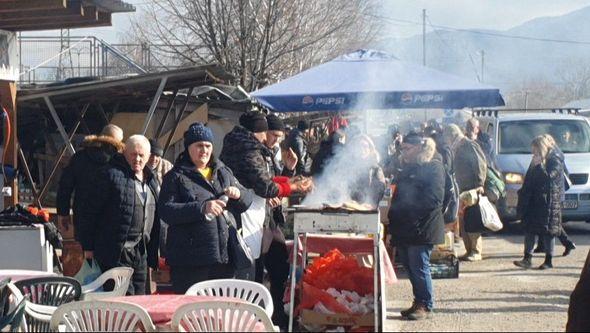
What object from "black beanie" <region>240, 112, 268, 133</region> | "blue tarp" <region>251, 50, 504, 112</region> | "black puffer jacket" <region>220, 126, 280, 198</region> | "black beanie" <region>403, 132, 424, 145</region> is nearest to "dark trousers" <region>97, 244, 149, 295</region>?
"black puffer jacket" <region>220, 126, 280, 198</region>

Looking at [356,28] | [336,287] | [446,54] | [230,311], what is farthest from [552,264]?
[356,28]

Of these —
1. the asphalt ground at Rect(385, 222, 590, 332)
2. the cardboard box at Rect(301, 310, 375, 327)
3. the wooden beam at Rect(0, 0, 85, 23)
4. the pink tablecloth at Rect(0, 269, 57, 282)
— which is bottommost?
the asphalt ground at Rect(385, 222, 590, 332)

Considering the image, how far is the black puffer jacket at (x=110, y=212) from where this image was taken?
7.47 meters

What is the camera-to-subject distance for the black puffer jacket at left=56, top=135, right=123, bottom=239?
7844 mm

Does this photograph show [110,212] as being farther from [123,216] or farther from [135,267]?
[135,267]

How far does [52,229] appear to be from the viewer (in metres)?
8.84

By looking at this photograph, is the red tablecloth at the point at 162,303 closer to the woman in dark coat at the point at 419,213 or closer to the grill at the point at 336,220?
the grill at the point at 336,220

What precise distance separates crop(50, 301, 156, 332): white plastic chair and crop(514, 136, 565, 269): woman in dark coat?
7224mm

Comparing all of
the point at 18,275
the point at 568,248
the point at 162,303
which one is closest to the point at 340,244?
the point at 162,303

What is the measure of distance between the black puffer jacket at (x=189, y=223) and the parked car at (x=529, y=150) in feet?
28.4

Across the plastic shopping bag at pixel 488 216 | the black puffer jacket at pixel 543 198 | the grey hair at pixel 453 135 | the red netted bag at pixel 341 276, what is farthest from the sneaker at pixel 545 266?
the red netted bag at pixel 341 276

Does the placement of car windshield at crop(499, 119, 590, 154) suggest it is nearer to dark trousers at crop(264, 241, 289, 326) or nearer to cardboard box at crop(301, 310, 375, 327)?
dark trousers at crop(264, 241, 289, 326)

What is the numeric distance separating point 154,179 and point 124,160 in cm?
54

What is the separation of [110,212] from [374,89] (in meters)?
4.54
